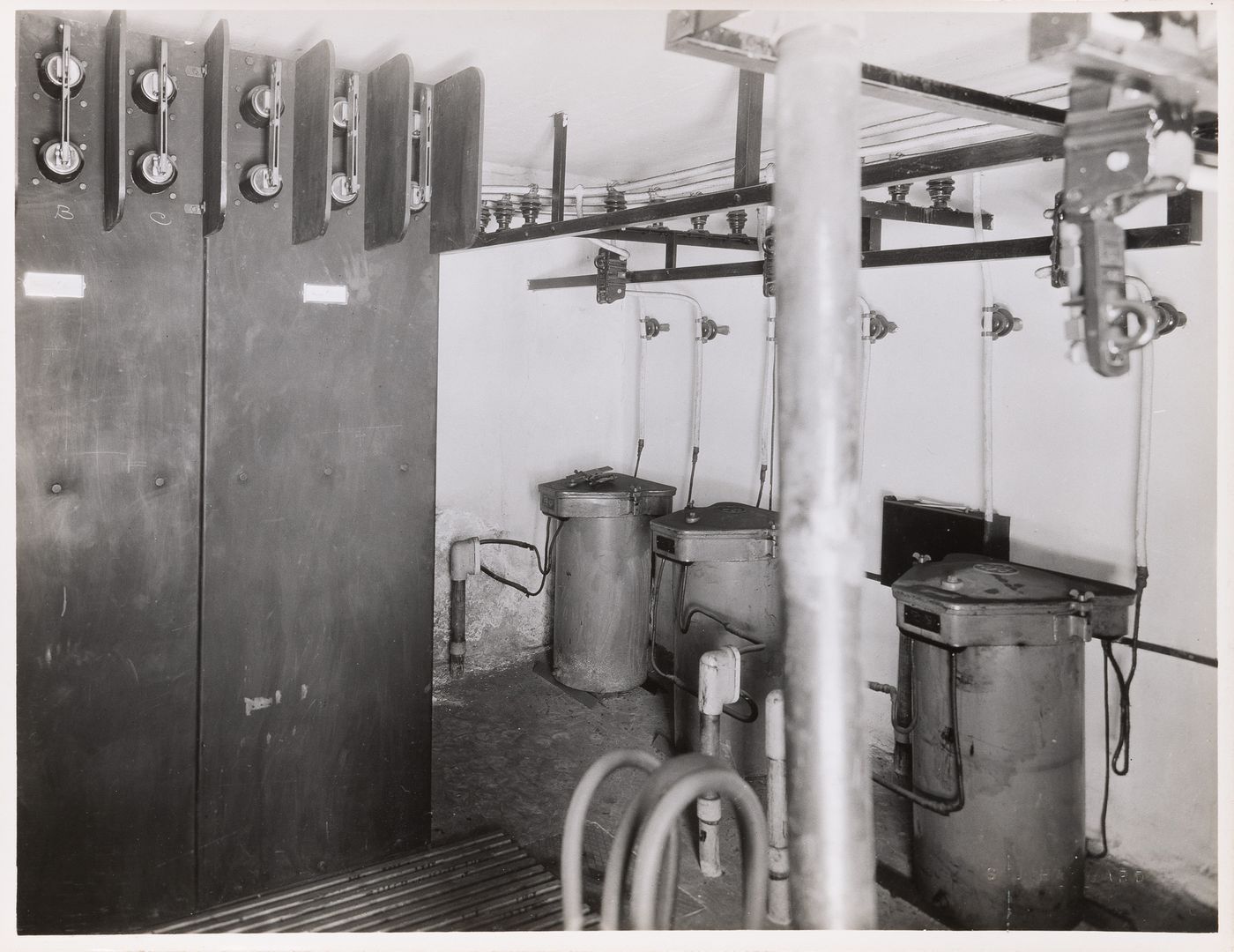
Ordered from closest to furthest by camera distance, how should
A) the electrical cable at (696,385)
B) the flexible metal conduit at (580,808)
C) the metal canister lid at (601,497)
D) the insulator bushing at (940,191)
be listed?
the flexible metal conduit at (580,808) < the insulator bushing at (940,191) < the metal canister lid at (601,497) < the electrical cable at (696,385)

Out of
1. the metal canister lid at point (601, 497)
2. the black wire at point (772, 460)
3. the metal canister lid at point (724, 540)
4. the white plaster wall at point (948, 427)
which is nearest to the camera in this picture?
the white plaster wall at point (948, 427)

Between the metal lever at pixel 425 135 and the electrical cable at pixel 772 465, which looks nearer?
the metal lever at pixel 425 135

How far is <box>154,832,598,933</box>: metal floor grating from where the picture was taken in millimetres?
1896

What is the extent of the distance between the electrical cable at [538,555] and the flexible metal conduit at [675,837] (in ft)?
11.0

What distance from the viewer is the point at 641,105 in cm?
312

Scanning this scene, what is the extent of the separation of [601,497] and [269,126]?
7.50 feet

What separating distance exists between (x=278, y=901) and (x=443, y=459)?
8.94ft

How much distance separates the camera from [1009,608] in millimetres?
2488

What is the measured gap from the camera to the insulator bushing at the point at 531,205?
12.2 ft

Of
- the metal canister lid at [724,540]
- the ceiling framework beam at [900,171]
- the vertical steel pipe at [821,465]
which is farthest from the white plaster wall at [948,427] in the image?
the vertical steel pipe at [821,465]

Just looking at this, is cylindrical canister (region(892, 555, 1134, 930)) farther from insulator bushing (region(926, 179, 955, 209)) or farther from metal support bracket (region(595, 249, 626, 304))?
metal support bracket (region(595, 249, 626, 304))

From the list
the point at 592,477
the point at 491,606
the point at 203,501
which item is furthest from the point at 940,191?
the point at 491,606

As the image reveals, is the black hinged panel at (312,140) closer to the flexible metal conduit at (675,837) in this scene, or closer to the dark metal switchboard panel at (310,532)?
the dark metal switchboard panel at (310,532)

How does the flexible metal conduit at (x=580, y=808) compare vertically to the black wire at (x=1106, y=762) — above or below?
above
